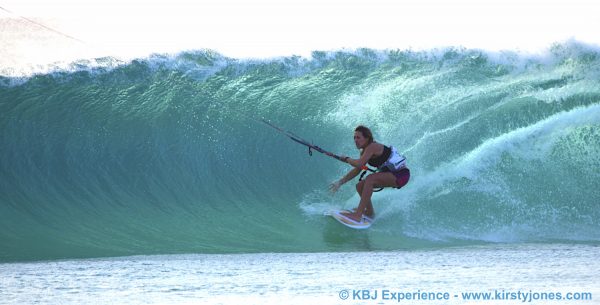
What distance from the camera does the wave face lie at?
24.1 feet

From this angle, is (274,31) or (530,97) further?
(274,31)

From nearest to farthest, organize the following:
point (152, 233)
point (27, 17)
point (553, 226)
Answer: point (152, 233), point (553, 226), point (27, 17)

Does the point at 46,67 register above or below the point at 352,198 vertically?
above

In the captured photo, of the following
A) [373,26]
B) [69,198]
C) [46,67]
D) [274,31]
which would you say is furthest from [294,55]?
[69,198]

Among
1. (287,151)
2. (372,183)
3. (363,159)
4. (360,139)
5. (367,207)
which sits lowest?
(367,207)

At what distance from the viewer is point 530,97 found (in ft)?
31.1

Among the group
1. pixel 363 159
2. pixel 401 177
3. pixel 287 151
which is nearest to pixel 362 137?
pixel 363 159

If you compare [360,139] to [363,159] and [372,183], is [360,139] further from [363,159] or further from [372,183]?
[372,183]

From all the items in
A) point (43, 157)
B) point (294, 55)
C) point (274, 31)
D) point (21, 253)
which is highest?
point (274, 31)

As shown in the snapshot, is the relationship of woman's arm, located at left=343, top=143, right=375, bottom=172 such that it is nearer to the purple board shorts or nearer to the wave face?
the purple board shorts

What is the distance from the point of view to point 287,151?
29.9 feet

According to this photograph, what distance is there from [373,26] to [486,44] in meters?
2.42

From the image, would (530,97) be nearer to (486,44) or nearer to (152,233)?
(486,44)

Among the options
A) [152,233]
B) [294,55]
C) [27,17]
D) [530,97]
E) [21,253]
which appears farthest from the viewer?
[27,17]
